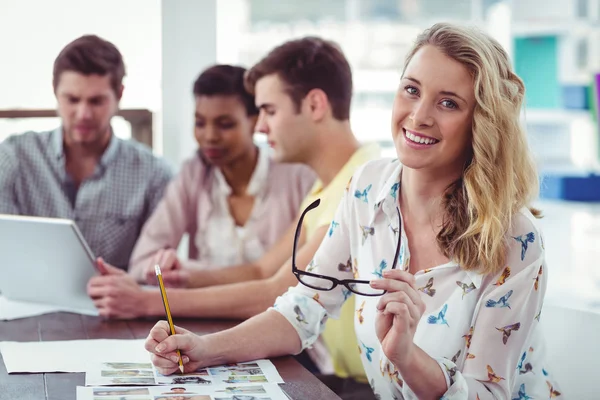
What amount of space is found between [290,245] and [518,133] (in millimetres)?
859

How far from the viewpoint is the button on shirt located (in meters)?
2.22

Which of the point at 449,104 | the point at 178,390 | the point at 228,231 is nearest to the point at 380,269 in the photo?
the point at 449,104

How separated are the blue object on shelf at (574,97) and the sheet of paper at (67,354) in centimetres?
387

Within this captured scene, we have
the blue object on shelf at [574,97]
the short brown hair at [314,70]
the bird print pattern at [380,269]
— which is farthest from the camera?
the blue object on shelf at [574,97]

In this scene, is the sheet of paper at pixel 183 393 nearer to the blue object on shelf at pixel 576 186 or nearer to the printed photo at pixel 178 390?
the printed photo at pixel 178 390

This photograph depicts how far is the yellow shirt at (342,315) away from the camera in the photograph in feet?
6.00

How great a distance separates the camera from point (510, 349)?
1.20 meters

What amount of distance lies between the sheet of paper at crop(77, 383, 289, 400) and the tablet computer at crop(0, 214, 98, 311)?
553mm

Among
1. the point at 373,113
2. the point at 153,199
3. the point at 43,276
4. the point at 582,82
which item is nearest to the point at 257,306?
the point at 43,276

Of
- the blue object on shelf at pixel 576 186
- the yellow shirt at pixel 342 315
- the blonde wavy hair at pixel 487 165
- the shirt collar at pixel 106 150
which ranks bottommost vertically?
the blue object on shelf at pixel 576 186

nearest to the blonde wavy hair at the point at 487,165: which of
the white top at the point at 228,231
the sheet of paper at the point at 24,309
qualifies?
the sheet of paper at the point at 24,309

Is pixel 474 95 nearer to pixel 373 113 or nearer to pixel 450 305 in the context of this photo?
pixel 450 305

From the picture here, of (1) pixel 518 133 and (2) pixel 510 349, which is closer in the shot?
(2) pixel 510 349

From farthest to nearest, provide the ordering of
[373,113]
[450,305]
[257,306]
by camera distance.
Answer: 1. [373,113]
2. [257,306]
3. [450,305]
